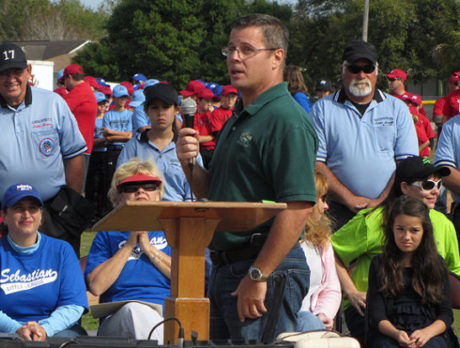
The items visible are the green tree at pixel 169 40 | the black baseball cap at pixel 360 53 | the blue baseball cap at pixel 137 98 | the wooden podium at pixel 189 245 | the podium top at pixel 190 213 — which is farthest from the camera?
the green tree at pixel 169 40

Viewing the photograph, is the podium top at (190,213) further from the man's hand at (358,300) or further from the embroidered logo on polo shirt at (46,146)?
the embroidered logo on polo shirt at (46,146)

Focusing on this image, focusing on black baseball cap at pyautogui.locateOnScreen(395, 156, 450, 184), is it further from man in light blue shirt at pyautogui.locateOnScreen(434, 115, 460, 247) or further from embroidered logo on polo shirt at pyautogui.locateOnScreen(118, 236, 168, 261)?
embroidered logo on polo shirt at pyautogui.locateOnScreen(118, 236, 168, 261)

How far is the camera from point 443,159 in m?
5.82

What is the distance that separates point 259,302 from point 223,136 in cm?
75

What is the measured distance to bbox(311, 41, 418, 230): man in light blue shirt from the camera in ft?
17.6

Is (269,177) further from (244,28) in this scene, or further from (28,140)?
(28,140)

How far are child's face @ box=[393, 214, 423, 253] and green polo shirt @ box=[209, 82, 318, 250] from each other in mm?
1732

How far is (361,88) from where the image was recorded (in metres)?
5.46

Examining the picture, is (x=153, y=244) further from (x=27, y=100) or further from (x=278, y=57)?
(x=278, y=57)

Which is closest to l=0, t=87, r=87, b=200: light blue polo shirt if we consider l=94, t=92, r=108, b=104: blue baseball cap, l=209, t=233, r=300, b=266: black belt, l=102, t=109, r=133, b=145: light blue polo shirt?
l=209, t=233, r=300, b=266: black belt

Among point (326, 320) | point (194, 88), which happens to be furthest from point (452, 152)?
point (194, 88)

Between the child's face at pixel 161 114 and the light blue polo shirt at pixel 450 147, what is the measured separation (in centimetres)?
218

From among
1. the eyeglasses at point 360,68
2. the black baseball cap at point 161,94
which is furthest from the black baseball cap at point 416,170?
the black baseball cap at point 161,94

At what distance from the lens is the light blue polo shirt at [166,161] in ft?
20.5
